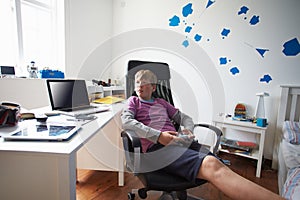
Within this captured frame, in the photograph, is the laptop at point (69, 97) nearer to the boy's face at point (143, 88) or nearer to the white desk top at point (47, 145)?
the boy's face at point (143, 88)

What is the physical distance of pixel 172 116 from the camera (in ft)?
4.84

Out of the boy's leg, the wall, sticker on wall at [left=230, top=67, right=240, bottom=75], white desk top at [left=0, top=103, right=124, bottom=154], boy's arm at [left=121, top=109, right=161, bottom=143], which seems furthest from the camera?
sticker on wall at [left=230, top=67, right=240, bottom=75]

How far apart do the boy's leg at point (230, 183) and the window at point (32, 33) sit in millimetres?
2075

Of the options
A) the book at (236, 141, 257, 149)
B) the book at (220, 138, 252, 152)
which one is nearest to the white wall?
the book at (220, 138, 252, 152)

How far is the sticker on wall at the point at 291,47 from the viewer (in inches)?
74.5

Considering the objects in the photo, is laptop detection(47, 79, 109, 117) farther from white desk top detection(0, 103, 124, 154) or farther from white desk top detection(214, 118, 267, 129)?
white desk top detection(214, 118, 267, 129)

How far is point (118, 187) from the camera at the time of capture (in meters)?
1.62

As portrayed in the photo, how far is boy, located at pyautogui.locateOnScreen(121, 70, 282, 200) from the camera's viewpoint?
85 centimetres

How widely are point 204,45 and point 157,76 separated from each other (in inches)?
42.3

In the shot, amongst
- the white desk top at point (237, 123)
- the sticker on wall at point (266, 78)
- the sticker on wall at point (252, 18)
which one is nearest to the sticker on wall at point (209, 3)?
the sticker on wall at point (252, 18)

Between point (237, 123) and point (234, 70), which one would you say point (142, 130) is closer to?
point (237, 123)

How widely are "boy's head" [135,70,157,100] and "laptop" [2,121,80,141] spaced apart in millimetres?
594

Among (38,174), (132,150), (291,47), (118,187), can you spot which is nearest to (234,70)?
(291,47)

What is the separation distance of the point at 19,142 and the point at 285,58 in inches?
96.3
